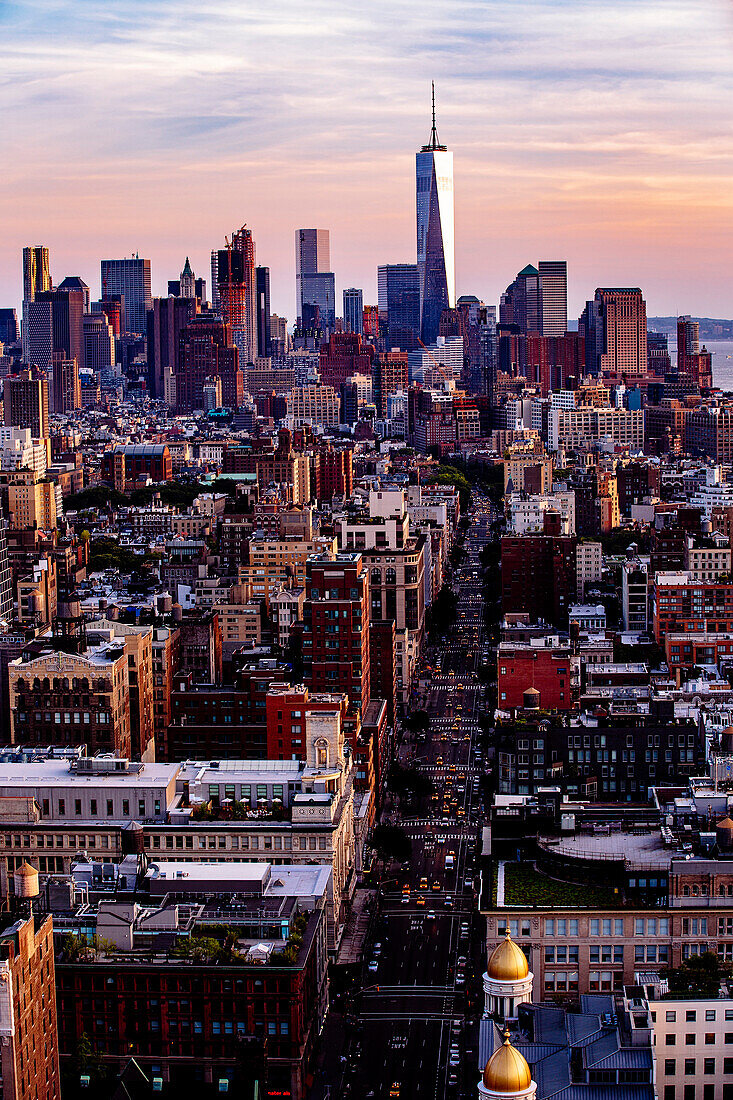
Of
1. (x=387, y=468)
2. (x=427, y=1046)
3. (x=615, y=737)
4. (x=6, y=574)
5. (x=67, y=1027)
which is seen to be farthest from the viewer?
(x=387, y=468)

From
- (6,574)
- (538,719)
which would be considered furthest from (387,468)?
(538,719)

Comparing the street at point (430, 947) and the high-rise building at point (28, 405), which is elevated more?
the high-rise building at point (28, 405)

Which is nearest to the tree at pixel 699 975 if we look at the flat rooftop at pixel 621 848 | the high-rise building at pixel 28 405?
the flat rooftop at pixel 621 848

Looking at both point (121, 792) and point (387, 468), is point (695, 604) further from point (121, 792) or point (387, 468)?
point (387, 468)

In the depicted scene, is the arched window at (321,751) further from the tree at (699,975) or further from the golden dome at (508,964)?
the golden dome at (508,964)

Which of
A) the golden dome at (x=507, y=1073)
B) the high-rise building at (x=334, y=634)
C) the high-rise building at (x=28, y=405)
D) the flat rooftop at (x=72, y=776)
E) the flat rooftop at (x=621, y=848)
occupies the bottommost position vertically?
the golden dome at (x=507, y=1073)

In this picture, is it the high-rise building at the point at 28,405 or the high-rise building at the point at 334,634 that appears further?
the high-rise building at the point at 28,405

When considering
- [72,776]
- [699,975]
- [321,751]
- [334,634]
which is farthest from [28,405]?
[699,975]
